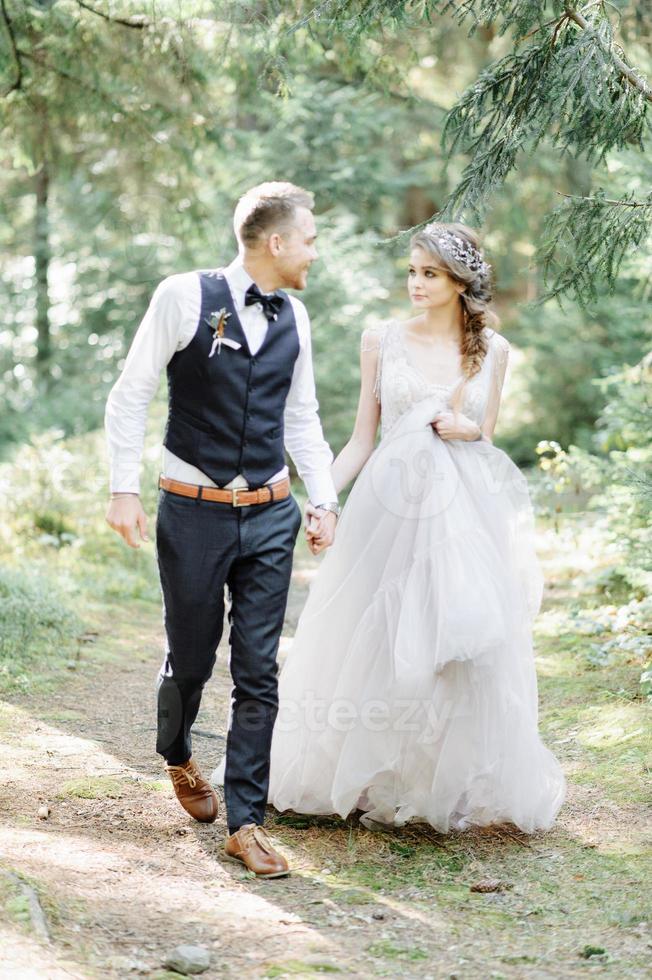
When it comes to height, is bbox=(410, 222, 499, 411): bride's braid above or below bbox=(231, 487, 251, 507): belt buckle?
above

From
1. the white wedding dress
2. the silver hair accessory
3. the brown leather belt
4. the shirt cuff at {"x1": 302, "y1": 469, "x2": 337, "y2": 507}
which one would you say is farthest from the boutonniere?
the silver hair accessory

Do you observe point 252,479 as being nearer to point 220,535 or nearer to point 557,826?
point 220,535

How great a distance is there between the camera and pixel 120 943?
3.02 metres

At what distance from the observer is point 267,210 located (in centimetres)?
364

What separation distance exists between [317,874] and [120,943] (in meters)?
0.85

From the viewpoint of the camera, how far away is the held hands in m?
3.91

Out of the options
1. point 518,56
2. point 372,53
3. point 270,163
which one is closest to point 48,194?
point 270,163

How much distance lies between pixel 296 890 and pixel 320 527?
1.20m

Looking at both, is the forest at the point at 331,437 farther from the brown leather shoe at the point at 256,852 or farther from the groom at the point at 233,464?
the groom at the point at 233,464

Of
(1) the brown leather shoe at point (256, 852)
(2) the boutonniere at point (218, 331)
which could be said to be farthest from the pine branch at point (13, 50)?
(1) the brown leather shoe at point (256, 852)

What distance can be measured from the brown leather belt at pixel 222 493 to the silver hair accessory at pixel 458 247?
Result: 1172mm

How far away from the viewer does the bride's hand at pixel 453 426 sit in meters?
4.20

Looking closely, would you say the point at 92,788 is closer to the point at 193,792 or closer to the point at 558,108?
the point at 193,792

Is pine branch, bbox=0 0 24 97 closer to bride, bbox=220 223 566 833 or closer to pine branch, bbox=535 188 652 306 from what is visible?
bride, bbox=220 223 566 833
